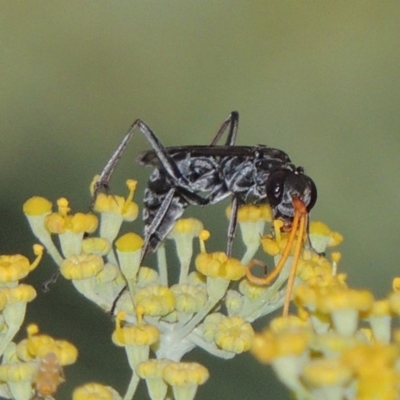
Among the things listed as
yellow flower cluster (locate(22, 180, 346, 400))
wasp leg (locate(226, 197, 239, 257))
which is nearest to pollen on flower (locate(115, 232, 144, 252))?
yellow flower cluster (locate(22, 180, 346, 400))

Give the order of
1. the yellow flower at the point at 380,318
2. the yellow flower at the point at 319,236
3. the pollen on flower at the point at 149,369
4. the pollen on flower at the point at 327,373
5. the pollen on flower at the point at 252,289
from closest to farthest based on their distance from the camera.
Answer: the pollen on flower at the point at 327,373, the yellow flower at the point at 380,318, the pollen on flower at the point at 149,369, the pollen on flower at the point at 252,289, the yellow flower at the point at 319,236

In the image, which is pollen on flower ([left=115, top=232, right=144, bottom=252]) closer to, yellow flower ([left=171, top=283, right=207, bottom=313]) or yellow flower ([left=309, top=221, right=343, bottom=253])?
yellow flower ([left=171, top=283, right=207, bottom=313])

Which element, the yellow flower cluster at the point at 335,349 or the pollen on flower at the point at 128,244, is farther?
the pollen on flower at the point at 128,244

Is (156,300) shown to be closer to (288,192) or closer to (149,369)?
(149,369)

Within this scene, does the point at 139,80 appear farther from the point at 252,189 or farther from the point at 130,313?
the point at 130,313

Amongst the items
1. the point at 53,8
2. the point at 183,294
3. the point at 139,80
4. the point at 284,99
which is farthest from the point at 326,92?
the point at 183,294

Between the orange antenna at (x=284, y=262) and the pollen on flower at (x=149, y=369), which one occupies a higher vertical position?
the orange antenna at (x=284, y=262)

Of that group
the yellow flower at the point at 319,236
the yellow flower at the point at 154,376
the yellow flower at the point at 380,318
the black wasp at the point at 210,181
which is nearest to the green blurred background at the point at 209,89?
the black wasp at the point at 210,181

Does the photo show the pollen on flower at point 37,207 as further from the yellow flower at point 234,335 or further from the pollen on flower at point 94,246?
the yellow flower at point 234,335
